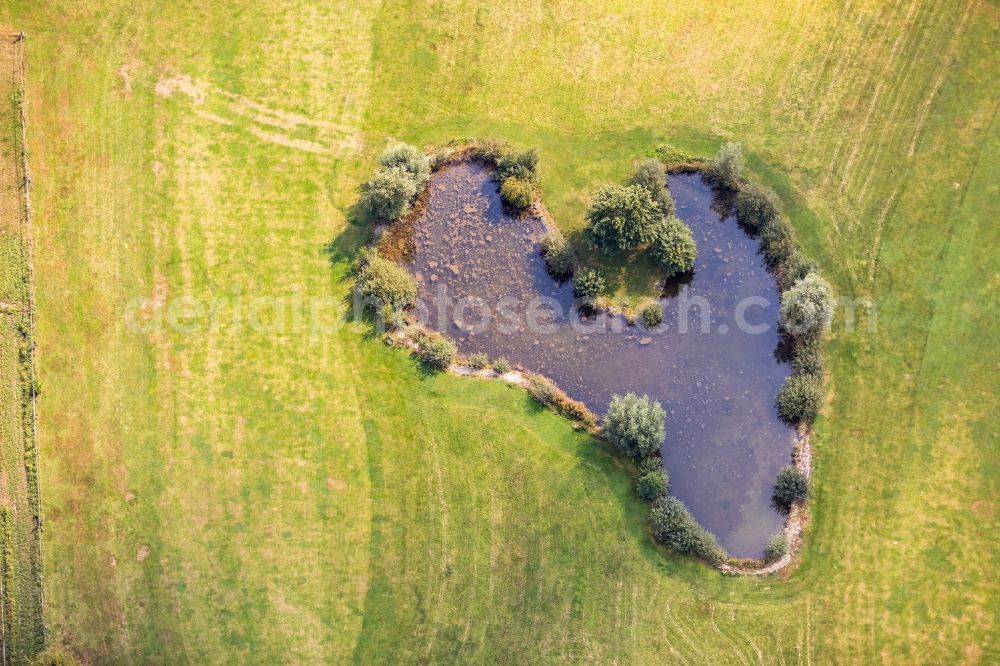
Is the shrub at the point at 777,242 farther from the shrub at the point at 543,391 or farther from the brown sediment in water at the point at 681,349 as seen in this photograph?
the shrub at the point at 543,391

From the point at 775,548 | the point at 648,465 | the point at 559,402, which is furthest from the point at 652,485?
the point at 775,548

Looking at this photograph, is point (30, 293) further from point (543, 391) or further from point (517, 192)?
point (543, 391)

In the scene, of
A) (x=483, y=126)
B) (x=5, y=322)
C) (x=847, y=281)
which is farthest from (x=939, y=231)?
(x=5, y=322)

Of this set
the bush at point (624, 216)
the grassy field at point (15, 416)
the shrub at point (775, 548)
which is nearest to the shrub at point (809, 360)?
the shrub at point (775, 548)

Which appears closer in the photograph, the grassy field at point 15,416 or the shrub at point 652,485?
the grassy field at point 15,416

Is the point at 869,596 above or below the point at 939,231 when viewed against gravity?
below

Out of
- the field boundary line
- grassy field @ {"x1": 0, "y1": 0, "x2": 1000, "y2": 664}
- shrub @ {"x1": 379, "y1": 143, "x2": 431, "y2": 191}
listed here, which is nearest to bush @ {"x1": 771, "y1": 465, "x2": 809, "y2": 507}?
grassy field @ {"x1": 0, "y1": 0, "x2": 1000, "y2": 664}

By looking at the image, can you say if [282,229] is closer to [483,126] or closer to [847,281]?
[483,126]
